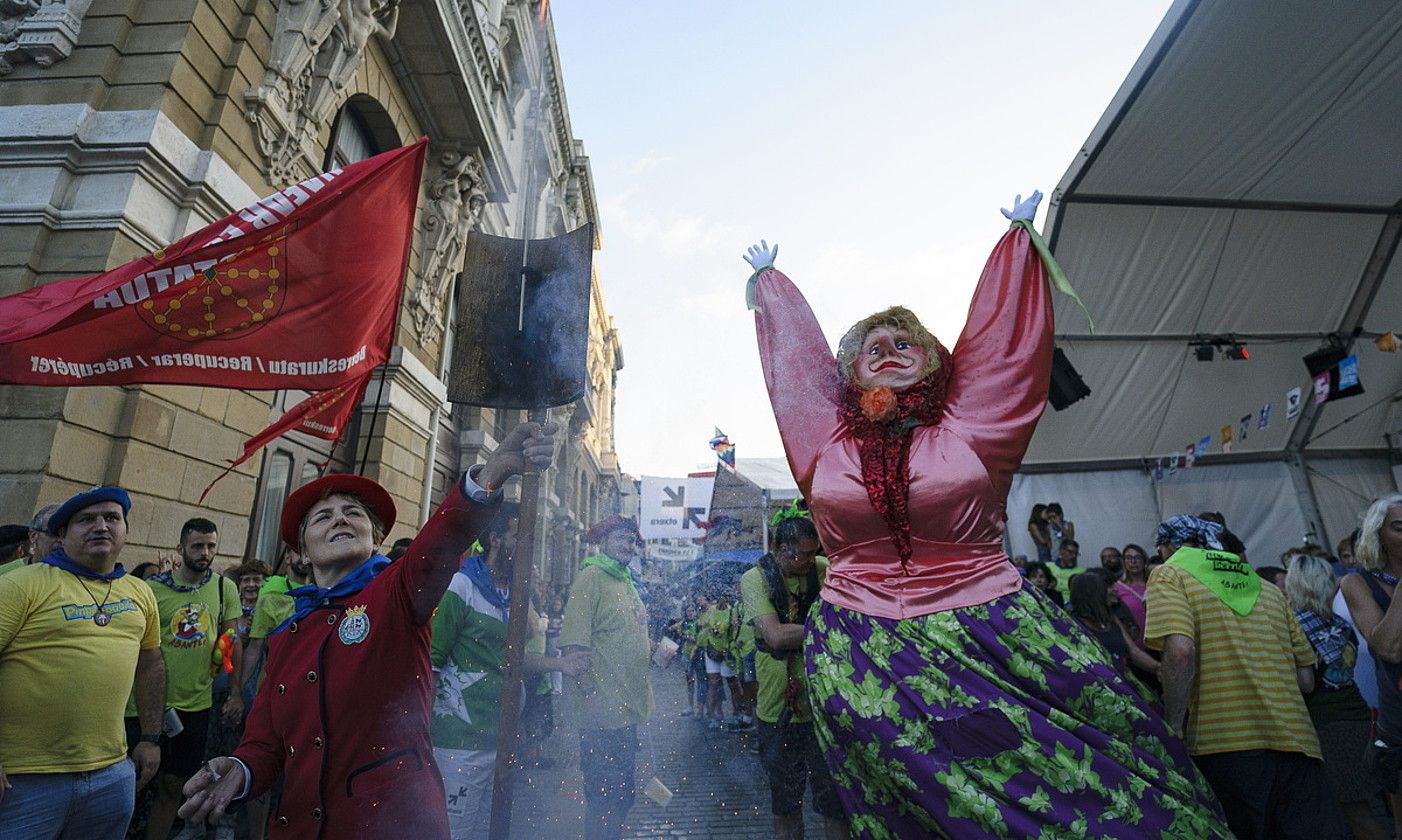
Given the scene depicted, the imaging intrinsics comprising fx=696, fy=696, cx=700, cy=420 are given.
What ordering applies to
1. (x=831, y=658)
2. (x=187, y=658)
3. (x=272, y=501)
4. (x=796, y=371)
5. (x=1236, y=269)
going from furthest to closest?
(x=1236, y=269) < (x=272, y=501) < (x=187, y=658) < (x=796, y=371) < (x=831, y=658)

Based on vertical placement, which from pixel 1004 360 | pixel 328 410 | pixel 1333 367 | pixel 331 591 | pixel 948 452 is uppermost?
pixel 1333 367

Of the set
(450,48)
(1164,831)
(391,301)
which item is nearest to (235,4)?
(450,48)

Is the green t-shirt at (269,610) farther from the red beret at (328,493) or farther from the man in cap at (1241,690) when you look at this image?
the man in cap at (1241,690)

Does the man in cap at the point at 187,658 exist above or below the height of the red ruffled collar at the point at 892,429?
below

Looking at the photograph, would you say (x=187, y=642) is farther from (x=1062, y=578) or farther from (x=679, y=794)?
(x=1062, y=578)

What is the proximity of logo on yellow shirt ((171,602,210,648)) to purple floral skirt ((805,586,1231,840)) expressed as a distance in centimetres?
390

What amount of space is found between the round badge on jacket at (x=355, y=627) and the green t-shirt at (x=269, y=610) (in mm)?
2867

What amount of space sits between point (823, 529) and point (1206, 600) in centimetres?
190

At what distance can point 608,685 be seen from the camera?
3.65 meters

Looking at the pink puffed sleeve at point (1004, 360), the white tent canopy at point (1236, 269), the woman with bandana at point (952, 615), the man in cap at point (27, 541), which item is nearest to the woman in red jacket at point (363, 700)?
the woman with bandana at point (952, 615)

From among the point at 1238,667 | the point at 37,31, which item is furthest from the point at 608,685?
the point at 37,31

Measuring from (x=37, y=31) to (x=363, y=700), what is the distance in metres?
6.44

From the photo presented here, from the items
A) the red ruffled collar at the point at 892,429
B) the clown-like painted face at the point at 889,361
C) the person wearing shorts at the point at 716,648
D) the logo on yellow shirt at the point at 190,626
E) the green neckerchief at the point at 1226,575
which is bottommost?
the person wearing shorts at the point at 716,648

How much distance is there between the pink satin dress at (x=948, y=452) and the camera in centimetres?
197
